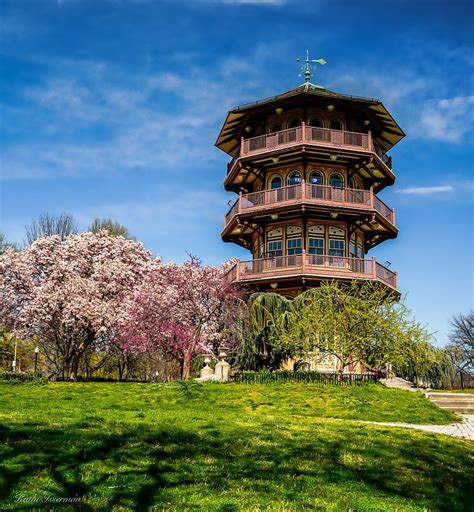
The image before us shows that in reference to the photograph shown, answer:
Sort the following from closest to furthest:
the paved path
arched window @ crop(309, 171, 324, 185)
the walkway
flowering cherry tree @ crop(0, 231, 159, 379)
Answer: the paved path → the walkway → arched window @ crop(309, 171, 324, 185) → flowering cherry tree @ crop(0, 231, 159, 379)

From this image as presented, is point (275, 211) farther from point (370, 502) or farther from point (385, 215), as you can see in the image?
point (370, 502)

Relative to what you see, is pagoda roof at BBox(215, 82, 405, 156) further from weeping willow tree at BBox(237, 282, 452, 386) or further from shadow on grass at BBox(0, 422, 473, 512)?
shadow on grass at BBox(0, 422, 473, 512)

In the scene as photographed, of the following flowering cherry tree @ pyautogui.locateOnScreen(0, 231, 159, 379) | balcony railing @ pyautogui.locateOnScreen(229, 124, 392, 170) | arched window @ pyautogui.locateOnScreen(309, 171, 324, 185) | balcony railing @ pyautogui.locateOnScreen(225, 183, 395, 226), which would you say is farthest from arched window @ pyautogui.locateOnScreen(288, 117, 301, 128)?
flowering cherry tree @ pyautogui.locateOnScreen(0, 231, 159, 379)

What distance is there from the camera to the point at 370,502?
23.5ft

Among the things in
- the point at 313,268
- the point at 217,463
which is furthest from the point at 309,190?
the point at 217,463

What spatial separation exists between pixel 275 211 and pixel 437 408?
593 inches

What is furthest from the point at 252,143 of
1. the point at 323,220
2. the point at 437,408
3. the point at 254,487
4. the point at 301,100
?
the point at 254,487

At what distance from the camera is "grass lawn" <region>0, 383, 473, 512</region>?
22.4 ft

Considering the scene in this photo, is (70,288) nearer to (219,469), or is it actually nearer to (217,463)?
(217,463)

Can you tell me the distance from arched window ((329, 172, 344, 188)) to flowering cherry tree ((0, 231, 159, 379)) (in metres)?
13.8

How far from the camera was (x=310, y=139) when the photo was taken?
31094 mm

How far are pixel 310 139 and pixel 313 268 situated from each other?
696 cm

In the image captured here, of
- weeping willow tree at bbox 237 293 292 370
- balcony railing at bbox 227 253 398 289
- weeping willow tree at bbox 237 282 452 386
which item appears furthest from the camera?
balcony railing at bbox 227 253 398 289

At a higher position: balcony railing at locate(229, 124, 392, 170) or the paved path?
balcony railing at locate(229, 124, 392, 170)
